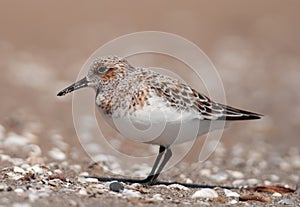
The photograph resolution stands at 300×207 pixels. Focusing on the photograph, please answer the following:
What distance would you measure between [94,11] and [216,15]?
3607mm

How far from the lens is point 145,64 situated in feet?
51.6

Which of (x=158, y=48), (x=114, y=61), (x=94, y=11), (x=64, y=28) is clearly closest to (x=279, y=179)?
(x=114, y=61)

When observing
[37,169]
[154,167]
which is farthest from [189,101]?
[37,169]

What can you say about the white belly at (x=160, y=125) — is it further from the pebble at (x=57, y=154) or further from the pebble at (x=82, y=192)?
the pebble at (x=57, y=154)

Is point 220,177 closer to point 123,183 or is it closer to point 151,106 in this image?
point 123,183

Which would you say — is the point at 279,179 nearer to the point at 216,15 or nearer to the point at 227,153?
the point at 227,153

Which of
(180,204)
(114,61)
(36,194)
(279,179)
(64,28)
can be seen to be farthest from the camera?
(64,28)

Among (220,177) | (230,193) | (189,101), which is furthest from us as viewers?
(220,177)

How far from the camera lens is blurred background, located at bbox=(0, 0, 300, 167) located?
12.5 metres

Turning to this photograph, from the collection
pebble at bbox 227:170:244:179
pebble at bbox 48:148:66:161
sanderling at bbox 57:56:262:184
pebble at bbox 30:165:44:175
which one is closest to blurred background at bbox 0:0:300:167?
pebble at bbox 48:148:66:161

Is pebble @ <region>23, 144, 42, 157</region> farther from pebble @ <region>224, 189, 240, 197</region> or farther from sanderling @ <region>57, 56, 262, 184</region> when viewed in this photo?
pebble @ <region>224, 189, 240, 197</region>

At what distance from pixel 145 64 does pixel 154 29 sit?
125 inches

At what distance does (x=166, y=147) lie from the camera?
7.97 metres

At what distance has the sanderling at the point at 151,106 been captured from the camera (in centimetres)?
738
